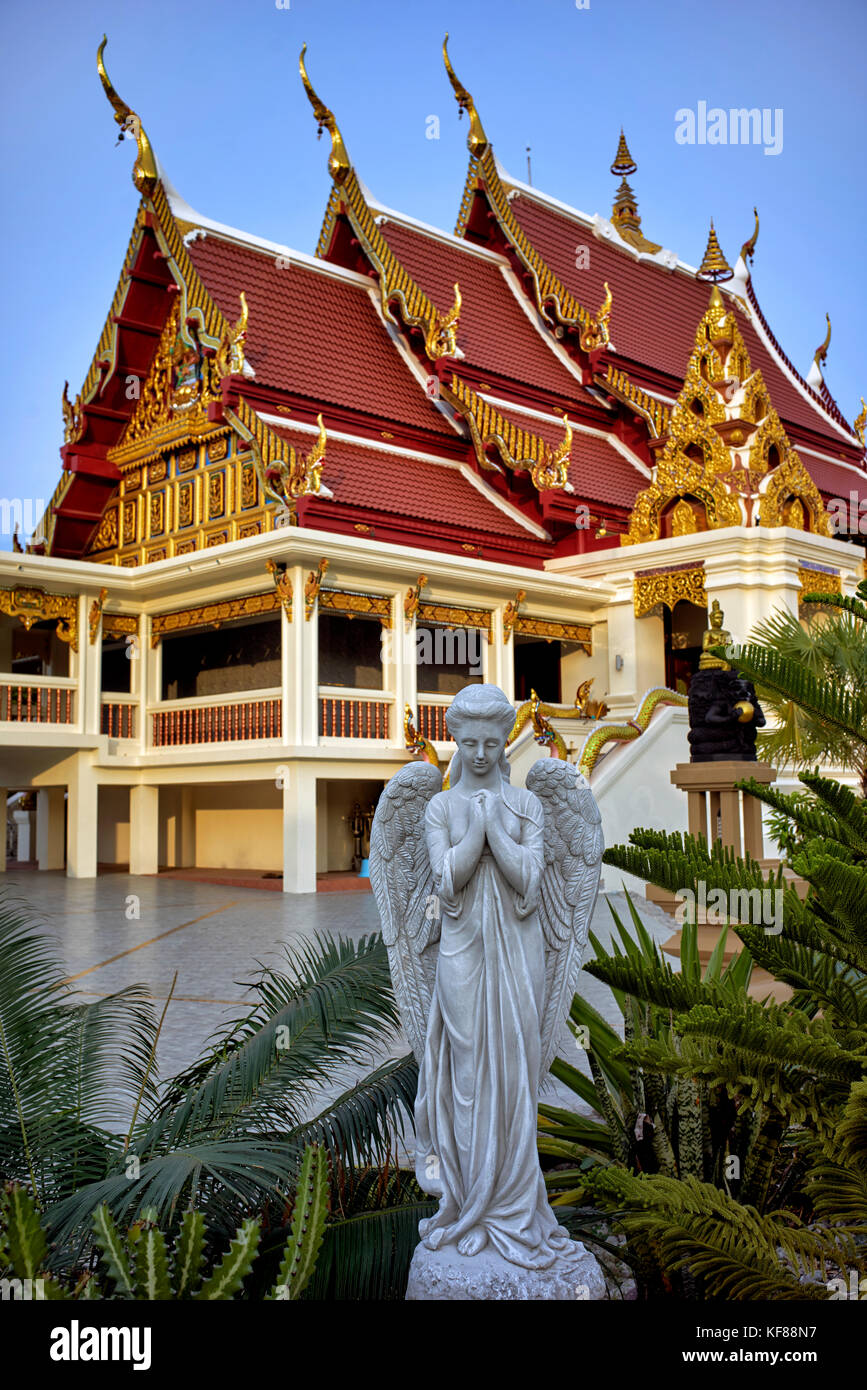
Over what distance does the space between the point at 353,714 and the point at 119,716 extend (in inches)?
138

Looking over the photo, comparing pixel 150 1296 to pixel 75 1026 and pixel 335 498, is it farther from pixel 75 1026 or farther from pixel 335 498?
pixel 335 498

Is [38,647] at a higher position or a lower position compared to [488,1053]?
higher

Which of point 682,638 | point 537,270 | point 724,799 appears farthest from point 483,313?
point 724,799

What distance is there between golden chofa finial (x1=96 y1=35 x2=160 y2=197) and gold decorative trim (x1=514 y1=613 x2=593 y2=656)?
7198 mm

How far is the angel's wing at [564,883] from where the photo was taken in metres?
2.96

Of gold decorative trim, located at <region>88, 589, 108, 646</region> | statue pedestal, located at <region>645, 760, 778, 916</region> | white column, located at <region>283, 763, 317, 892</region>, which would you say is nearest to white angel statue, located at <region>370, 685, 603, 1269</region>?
statue pedestal, located at <region>645, 760, 778, 916</region>

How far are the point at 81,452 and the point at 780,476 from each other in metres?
9.34

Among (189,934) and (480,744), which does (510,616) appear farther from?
(480,744)

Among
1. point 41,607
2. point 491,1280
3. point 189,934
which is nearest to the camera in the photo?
point 491,1280

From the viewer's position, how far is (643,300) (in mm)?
21047

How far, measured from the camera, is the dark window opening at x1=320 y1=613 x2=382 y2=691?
14.9 meters

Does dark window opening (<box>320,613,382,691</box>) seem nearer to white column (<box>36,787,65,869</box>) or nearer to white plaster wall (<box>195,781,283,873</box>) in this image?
white plaster wall (<box>195,781,283,873</box>)

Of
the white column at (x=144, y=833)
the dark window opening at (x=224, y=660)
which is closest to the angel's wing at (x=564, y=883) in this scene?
the dark window opening at (x=224, y=660)
